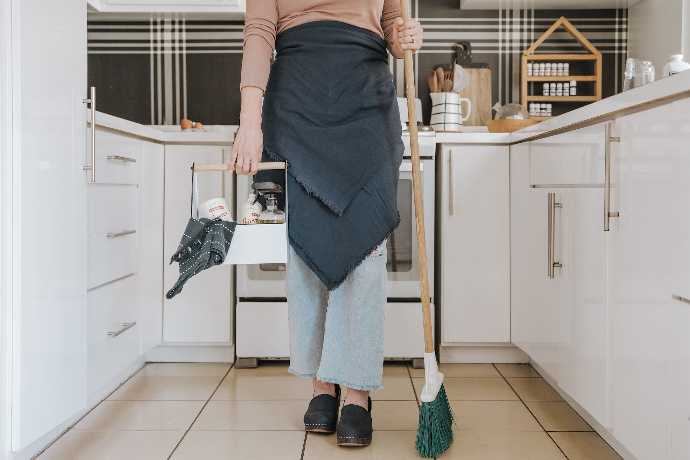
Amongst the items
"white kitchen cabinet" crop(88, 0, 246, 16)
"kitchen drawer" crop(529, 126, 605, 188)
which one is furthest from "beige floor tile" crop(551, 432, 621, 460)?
"white kitchen cabinet" crop(88, 0, 246, 16)

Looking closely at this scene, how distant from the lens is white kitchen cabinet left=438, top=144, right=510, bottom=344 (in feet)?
8.93

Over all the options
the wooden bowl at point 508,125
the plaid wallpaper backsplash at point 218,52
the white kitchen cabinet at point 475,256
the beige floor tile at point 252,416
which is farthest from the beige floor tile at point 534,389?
the plaid wallpaper backsplash at point 218,52

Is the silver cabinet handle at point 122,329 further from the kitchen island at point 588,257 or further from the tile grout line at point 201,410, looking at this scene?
the kitchen island at point 588,257

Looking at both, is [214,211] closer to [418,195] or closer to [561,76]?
[418,195]

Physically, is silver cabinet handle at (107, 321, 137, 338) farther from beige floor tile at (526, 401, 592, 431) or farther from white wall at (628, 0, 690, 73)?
white wall at (628, 0, 690, 73)

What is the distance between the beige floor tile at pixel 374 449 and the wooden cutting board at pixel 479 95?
1.69 m

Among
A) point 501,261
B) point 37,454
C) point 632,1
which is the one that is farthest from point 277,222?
point 632,1

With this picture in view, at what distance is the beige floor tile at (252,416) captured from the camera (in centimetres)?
202

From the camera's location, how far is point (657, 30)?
9.61ft

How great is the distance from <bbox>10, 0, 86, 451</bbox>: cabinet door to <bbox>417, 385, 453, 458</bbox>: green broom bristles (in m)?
0.84

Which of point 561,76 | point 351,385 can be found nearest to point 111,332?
point 351,385

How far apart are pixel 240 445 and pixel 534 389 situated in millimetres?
1018

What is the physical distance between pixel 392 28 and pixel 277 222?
60 cm

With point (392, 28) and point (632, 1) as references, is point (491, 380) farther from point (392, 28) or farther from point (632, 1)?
point (632, 1)
